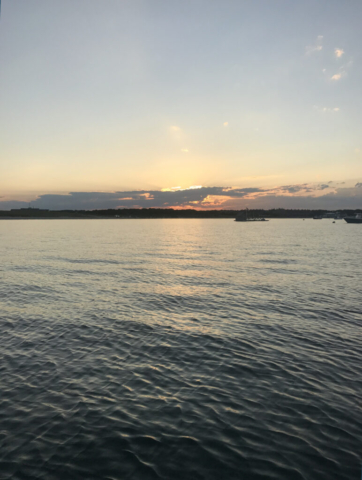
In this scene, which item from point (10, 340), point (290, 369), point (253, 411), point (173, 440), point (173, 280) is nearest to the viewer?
point (173, 440)

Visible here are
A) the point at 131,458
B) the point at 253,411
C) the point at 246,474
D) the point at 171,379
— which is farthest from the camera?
the point at 171,379

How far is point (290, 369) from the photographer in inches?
667

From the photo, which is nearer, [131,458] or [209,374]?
[131,458]

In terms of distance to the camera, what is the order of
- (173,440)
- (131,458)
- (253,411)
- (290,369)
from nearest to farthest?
(131,458) → (173,440) → (253,411) → (290,369)

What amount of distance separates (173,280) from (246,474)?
34.7m

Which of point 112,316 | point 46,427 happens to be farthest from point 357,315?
point 46,427

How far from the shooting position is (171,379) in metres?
15.9

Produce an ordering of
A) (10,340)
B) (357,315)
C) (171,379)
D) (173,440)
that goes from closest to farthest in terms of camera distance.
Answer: (173,440)
(171,379)
(10,340)
(357,315)

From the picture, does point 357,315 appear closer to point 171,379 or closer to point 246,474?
point 171,379

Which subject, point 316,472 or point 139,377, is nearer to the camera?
point 316,472

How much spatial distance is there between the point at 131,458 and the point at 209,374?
261 inches

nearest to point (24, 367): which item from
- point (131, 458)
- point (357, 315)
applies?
point (131, 458)

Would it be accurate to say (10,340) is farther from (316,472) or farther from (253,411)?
(316,472)

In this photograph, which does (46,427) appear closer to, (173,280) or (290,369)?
(290,369)
